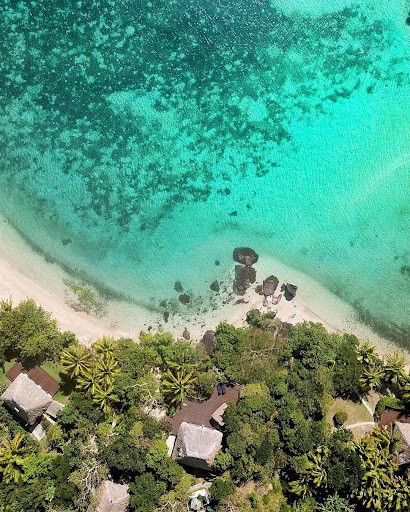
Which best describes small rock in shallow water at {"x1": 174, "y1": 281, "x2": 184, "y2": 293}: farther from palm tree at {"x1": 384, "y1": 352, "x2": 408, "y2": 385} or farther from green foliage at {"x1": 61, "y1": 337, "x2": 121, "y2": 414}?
palm tree at {"x1": 384, "y1": 352, "x2": 408, "y2": 385}

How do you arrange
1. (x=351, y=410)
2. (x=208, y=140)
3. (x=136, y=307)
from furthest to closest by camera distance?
(x=208, y=140) → (x=136, y=307) → (x=351, y=410)

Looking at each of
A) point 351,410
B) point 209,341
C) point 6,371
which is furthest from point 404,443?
point 6,371

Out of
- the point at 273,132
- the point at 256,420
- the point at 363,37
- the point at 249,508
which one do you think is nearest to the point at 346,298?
the point at 256,420

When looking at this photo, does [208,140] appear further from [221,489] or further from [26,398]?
[221,489]

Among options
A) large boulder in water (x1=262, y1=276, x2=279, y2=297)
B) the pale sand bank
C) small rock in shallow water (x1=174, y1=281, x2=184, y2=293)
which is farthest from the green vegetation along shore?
small rock in shallow water (x1=174, y1=281, x2=184, y2=293)

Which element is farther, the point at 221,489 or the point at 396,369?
the point at 396,369

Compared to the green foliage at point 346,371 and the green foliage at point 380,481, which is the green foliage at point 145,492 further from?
the green foliage at point 346,371
